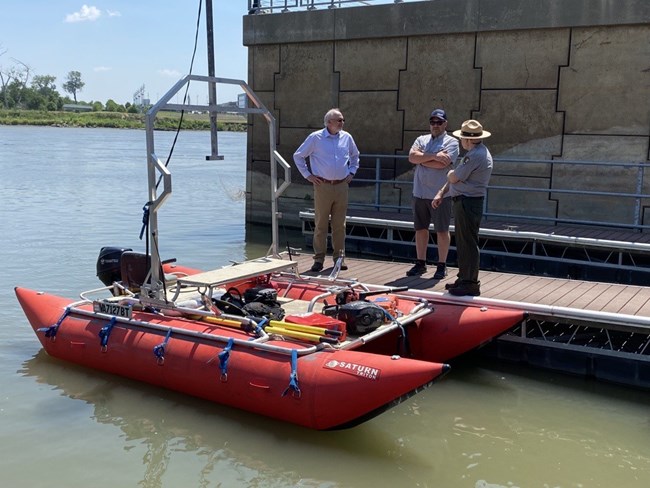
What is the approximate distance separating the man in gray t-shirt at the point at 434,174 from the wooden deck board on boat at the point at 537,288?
1.30ft

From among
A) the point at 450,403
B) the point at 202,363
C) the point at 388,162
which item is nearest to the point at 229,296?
the point at 202,363

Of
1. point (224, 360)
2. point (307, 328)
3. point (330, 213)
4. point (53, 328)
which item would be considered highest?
point (330, 213)

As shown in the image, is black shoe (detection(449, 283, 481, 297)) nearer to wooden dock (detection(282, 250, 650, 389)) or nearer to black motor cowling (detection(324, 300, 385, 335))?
wooden dock (detection(282, 250, 650, 389))

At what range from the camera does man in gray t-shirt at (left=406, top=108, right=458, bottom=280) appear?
284 inches

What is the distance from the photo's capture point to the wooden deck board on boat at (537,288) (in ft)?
21.6

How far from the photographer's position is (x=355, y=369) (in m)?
4.99

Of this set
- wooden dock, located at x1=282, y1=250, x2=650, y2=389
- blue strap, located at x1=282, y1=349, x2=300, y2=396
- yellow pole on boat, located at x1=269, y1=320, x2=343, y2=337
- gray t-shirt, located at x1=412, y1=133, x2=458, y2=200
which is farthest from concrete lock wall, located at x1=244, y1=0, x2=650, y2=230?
blue strap, located at x1=282, y1=349, x2=300, y2=396

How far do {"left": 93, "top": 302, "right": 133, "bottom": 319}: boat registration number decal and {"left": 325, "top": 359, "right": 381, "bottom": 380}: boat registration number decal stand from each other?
83.0 inches

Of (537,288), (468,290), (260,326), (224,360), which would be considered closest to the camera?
(224,360)

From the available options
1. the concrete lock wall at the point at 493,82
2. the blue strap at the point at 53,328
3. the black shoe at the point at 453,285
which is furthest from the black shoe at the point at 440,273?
the concrete lock wall at the point at 493,82

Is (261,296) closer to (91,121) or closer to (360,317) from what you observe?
(360,317)

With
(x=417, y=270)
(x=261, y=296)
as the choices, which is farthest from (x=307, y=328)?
(x=417, y=270)

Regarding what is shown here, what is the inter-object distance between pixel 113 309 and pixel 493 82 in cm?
699

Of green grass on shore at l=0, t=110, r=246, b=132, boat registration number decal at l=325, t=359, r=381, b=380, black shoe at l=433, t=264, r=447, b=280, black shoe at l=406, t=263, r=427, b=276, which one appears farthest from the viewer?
green grass on shore at l=0, t=110, r=246, b=132
